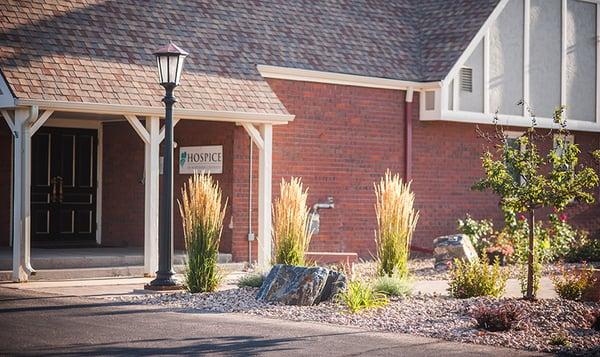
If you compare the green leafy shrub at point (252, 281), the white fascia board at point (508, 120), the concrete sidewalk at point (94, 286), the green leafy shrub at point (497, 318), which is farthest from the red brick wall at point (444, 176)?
the green leafy shrub at point (497, 318)

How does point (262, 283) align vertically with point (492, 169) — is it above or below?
below

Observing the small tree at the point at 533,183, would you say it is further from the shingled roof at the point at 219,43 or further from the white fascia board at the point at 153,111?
the shingled roof at the point at 219,43

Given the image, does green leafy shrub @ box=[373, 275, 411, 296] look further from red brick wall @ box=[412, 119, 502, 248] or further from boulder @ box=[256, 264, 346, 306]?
red brick wall @ box=[412, 119, 502, 248]

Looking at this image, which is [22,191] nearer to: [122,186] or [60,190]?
[60,190]

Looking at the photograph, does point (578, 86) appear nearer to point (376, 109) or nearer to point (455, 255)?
point (376, 109)

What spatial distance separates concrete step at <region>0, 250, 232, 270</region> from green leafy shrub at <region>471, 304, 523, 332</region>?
7.05 metres

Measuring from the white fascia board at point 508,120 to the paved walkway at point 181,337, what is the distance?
414 inches

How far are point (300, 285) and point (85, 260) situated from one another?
215 inches

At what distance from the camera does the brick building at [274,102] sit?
17.0m

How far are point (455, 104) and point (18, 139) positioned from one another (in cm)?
959

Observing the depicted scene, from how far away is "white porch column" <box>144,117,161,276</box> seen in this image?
55.9 feet

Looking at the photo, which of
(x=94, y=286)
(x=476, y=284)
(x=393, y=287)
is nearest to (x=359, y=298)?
(x=393, y=287)

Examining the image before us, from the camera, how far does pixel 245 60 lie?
19453 mm

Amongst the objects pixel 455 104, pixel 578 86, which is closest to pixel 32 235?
pixel 455 104
